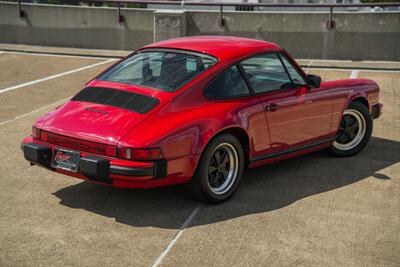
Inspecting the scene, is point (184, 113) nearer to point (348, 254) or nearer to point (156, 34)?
point (348, 254)

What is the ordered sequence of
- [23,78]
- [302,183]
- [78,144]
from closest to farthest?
[78,144] → [302,183] → [23,78]

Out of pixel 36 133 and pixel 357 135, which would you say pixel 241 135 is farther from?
pixel 357 135

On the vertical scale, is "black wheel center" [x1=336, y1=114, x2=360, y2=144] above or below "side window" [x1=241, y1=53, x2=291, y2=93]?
below

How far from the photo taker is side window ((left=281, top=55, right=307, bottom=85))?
6.39 m

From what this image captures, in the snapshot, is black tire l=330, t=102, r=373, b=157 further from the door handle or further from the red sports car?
the door handle

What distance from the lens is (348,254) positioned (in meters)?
4.64

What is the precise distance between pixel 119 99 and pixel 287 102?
1692mm

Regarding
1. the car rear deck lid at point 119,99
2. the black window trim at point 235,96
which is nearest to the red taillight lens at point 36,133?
the car rear deck lid at point 119,99

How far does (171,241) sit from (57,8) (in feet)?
41.2

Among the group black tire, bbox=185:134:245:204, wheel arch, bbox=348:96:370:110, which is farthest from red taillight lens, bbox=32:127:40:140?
wheel arch, bbox=348:96:370:110

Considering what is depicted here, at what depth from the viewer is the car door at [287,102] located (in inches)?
A: 237

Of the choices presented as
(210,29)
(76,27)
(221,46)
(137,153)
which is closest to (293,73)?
(221,46)

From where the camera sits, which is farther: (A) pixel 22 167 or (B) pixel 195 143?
(A) pixel 22 167

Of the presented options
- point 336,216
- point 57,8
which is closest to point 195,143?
point 336,216
